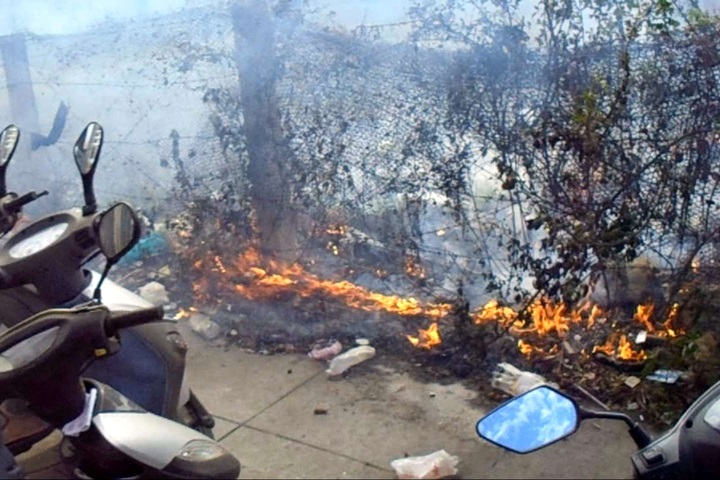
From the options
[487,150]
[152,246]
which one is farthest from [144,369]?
[152,246]

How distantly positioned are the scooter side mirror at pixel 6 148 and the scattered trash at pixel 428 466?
207cm

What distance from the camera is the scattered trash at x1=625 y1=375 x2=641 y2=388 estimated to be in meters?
4.32

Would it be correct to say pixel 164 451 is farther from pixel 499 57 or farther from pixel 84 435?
pixel 499 57

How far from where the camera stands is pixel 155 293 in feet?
19.6

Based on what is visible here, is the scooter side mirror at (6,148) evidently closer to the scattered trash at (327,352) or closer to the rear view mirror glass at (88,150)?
the rear view mirror glass at (88,150)

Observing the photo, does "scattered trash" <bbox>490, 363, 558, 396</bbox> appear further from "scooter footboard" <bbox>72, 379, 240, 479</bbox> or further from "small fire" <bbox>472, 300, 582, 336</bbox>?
"scooter footboard" <bbox>72, 379, 240, 479</bbox>

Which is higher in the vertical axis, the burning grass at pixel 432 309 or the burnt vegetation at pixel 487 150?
the burnt vegetation at pixel 487 150

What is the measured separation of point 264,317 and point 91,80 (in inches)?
103

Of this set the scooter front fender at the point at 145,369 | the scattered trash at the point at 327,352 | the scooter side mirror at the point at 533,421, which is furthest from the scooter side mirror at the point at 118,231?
the scattered trash at the point at 327,352

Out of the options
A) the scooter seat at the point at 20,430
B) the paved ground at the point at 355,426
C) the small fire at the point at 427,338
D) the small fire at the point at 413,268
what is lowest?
the paved ground at the point at 355,426

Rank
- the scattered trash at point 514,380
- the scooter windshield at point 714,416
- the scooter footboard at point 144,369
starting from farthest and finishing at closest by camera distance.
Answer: the scattered trash at point 514,380, the scooter footboard at point 144,369, the scooter windshield at point 714,416

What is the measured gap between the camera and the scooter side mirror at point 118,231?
2.59 m

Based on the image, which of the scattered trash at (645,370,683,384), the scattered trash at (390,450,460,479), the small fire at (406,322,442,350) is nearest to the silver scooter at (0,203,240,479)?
the scattered trash at (390,450,460,479)

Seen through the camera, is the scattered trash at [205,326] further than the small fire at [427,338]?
Yes
